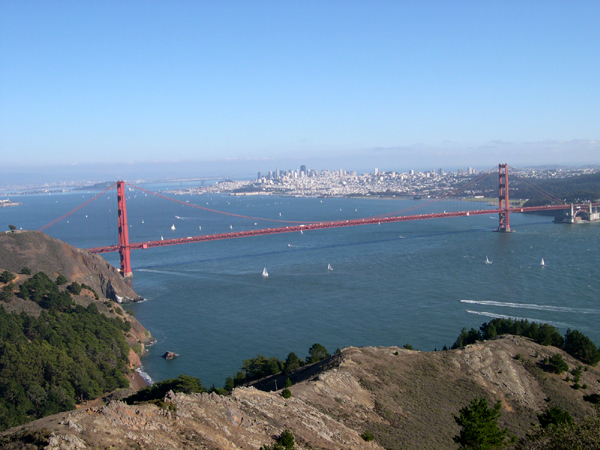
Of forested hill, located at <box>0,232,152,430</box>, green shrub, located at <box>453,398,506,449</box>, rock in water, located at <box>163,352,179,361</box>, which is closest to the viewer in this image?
green shrub, located at <box>453,398,506,449</box>

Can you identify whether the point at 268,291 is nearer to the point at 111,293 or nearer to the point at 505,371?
the point at 111,293

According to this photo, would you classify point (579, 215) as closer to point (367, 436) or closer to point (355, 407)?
point (355, 407)

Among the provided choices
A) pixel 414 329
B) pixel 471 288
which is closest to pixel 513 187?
pixel 471 288

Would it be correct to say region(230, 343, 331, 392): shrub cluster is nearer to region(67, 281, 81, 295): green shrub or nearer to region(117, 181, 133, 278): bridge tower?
region(67, 281, 81, 295): green shrub

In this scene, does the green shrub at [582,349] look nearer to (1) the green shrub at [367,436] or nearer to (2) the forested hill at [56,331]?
(1) the green shrub at [367,436]

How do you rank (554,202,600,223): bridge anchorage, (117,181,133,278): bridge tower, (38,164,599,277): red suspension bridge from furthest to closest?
(554,202,600,223): bridge anchorage → (38,164,599,277): red suspension bridge → (117,181,133,278): bridge tower

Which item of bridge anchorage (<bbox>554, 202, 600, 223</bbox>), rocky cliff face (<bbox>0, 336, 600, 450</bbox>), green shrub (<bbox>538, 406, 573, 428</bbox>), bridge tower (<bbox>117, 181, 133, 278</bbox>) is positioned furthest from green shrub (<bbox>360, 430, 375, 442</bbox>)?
bridge anchorage (<bbox>554, 202, 600, 223</bbox>)
